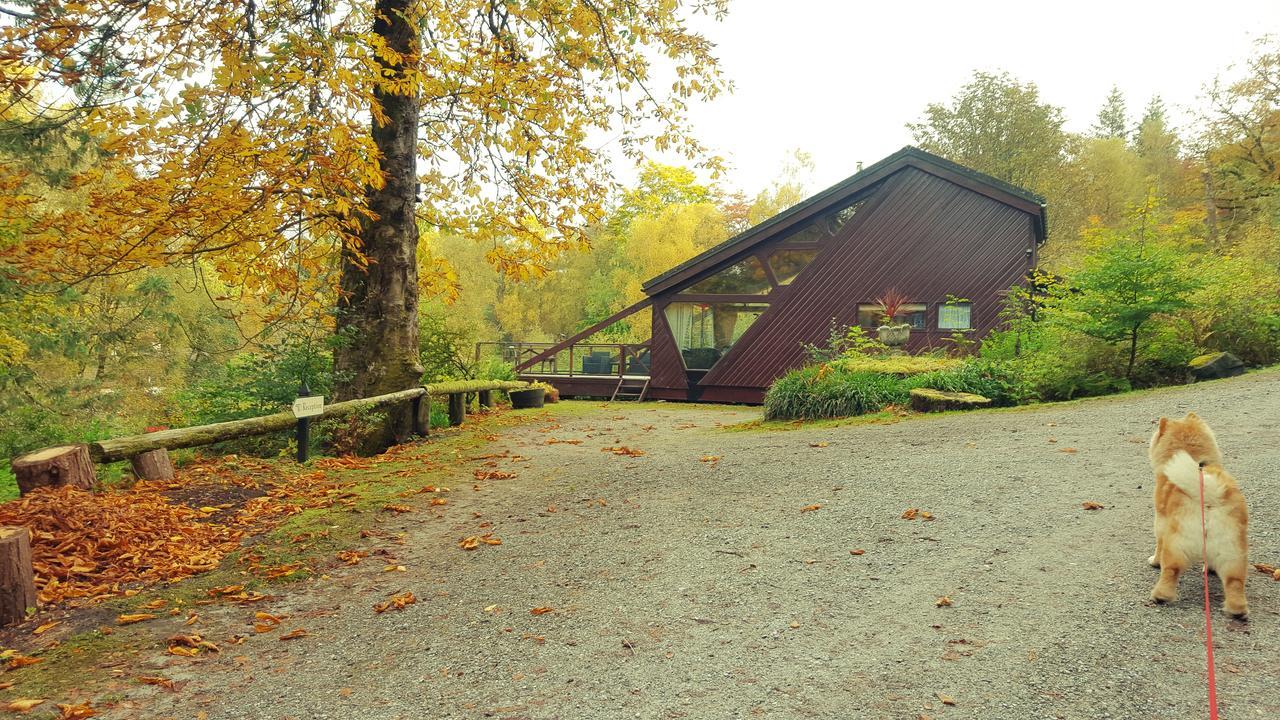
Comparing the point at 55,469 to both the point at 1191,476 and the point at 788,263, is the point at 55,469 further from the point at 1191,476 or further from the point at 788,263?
the point at 788,263

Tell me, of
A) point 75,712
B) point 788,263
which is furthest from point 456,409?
point 788,263

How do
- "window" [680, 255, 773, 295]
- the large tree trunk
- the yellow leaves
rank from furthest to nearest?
"window" [680, 255, 773, 295], the large tree trunk, the yellow leaves

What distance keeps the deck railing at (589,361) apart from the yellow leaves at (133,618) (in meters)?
17.5

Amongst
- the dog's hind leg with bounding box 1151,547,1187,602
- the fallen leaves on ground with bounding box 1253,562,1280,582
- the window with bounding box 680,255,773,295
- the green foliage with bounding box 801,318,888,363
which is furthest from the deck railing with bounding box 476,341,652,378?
the dog's hind leg with bounding box 1151,547,1187,602

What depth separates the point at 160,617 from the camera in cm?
352

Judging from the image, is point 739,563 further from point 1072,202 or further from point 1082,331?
point 1072,202

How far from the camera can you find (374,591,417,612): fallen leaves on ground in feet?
12.2

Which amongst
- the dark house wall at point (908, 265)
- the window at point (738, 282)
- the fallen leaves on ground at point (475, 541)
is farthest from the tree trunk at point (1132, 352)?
the fallen leaves on ground at point (475, 541)

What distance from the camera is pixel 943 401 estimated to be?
9562 mm

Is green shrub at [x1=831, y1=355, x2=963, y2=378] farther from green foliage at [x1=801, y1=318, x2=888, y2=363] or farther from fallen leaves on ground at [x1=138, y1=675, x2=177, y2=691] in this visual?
fallen leaves on ground at [x1=138, y1=675, x2=177, y2=691]

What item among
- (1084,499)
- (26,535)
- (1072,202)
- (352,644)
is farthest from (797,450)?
(1072,202)

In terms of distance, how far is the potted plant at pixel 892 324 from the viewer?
46.8 ft

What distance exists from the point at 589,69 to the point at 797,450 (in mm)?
5303

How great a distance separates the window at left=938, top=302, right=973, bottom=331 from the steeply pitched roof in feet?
8.80
